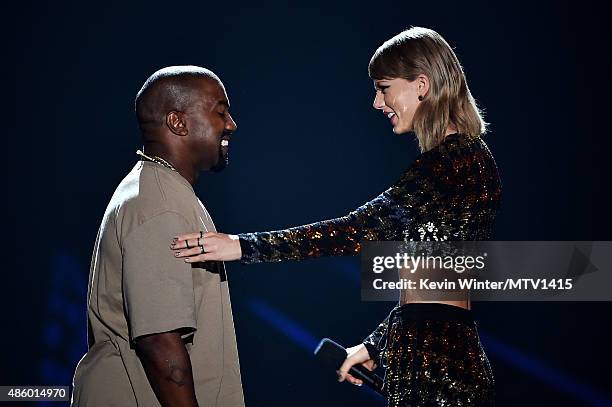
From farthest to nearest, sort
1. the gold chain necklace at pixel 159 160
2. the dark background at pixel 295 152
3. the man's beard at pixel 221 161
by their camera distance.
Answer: the dark background at pixel 295 152 < the man's beard at pixel 221 161 < the gold chain necklace at pixel 159 160

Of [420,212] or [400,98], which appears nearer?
[420,212]

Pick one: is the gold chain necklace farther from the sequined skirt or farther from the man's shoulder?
the sequined skirt

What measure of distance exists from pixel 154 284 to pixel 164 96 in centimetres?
43

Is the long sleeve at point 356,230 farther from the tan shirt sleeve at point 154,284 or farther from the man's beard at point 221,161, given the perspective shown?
the tan shirt sleeve at point 154,284

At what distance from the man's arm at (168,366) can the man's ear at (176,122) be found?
0.44 meters

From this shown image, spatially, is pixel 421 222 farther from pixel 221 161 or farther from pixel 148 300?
pixel 148 300

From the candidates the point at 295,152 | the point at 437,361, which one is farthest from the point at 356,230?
the point at 295,152

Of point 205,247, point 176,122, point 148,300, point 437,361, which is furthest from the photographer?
point 437,361

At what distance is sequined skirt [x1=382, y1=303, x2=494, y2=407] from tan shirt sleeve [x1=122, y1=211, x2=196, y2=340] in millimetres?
566

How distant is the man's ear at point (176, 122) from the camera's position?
156 cm

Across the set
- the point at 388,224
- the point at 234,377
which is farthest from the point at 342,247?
the point at 234,377

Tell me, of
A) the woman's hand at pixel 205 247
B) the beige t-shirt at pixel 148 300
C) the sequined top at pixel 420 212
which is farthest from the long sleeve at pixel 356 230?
the beige t-shirt at pixel 148 300

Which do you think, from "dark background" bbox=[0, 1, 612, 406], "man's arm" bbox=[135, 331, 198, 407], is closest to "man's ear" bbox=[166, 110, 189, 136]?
"man's arm" bbox=[135, 331, 198, 407]

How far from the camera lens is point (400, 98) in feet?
6.00
